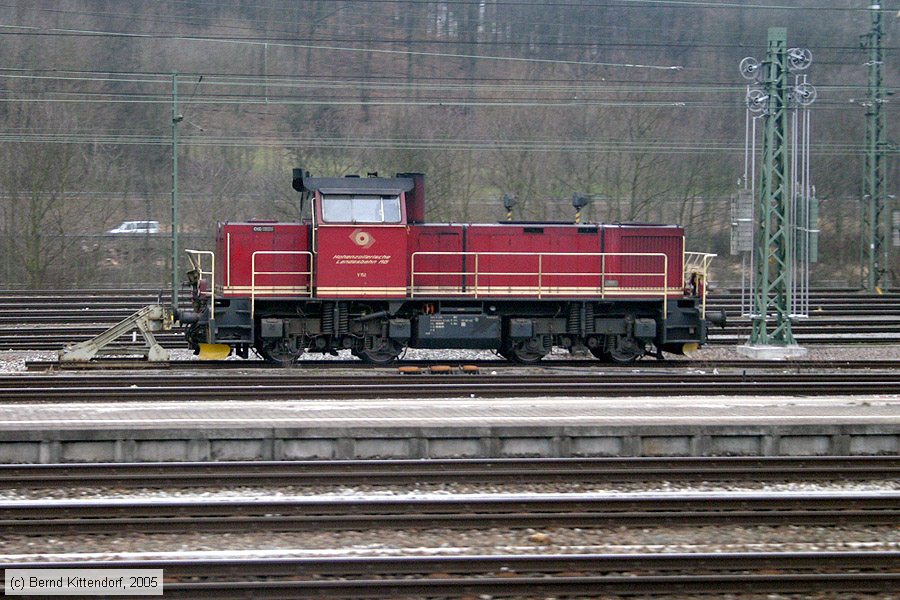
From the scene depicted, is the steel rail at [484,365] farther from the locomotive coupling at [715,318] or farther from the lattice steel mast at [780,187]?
the lattice steel mast at [780,187]

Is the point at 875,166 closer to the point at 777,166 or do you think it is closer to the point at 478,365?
the point at 777,166

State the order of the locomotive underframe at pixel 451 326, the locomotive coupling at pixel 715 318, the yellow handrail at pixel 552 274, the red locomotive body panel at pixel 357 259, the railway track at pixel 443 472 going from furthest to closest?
the locomotive coupling at pixel 715 318, the yellow handrail at pixel 552 274, the locomotive underframe at pixel 451 326, the red locomotive body panel at pixel 357 259, the railway track at pixel 443 472

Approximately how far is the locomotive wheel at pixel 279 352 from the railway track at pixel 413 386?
1779 mm

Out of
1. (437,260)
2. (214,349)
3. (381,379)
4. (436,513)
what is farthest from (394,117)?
(436,513)

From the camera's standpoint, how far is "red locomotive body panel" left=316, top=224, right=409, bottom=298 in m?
18.5

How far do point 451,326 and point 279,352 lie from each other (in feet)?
11.1

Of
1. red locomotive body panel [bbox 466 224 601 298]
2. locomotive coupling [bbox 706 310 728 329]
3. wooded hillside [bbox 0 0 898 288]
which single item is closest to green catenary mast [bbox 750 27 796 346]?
locomotive coupling [bbox 706 310 728 329]

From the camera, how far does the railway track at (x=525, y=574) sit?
6.87m

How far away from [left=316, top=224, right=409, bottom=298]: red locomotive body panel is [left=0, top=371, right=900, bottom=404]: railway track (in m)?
2.30

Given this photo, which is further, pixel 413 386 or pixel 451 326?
pixel 451 326

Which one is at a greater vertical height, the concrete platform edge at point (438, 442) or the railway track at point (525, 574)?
the concrete platform edge at point (438, 442)

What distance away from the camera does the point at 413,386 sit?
15.5 meters

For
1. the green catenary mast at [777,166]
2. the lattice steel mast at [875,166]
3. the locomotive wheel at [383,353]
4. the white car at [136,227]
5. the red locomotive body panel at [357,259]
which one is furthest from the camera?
the white car at [136,227]

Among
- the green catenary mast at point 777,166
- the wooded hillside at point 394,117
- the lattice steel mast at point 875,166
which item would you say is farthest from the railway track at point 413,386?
the wooded hillside at point 394,117
